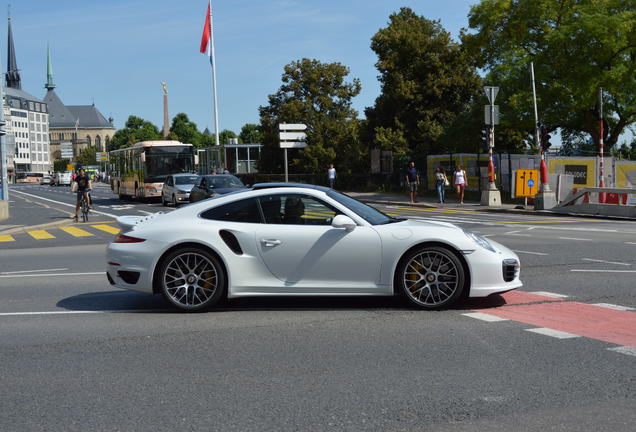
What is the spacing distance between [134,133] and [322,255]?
562 feet

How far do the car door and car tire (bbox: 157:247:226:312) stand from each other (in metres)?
0.52

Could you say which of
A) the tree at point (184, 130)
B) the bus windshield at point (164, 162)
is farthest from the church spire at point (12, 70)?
the bus windshield at point (164, 162)

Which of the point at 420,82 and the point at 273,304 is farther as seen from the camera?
the point at 420,82

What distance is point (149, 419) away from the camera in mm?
4270

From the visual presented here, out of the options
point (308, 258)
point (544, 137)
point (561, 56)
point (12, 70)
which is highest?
point (12, 70)

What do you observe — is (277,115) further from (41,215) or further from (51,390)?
(51,390)

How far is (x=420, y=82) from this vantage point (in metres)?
50.1

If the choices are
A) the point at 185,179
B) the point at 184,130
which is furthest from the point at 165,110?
the point at 185,179

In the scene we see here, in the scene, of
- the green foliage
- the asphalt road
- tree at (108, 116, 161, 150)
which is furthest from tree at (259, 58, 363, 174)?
the green foliage

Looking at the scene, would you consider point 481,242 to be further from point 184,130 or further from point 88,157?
point 88,157

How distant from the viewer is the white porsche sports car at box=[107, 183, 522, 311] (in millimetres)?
7363

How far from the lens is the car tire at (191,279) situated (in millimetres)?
7438

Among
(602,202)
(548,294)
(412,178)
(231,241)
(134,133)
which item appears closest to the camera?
(231,241)

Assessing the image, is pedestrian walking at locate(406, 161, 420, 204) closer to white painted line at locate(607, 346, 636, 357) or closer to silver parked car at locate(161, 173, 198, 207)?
silver parked car at locate(161, 173, 198, 207)
